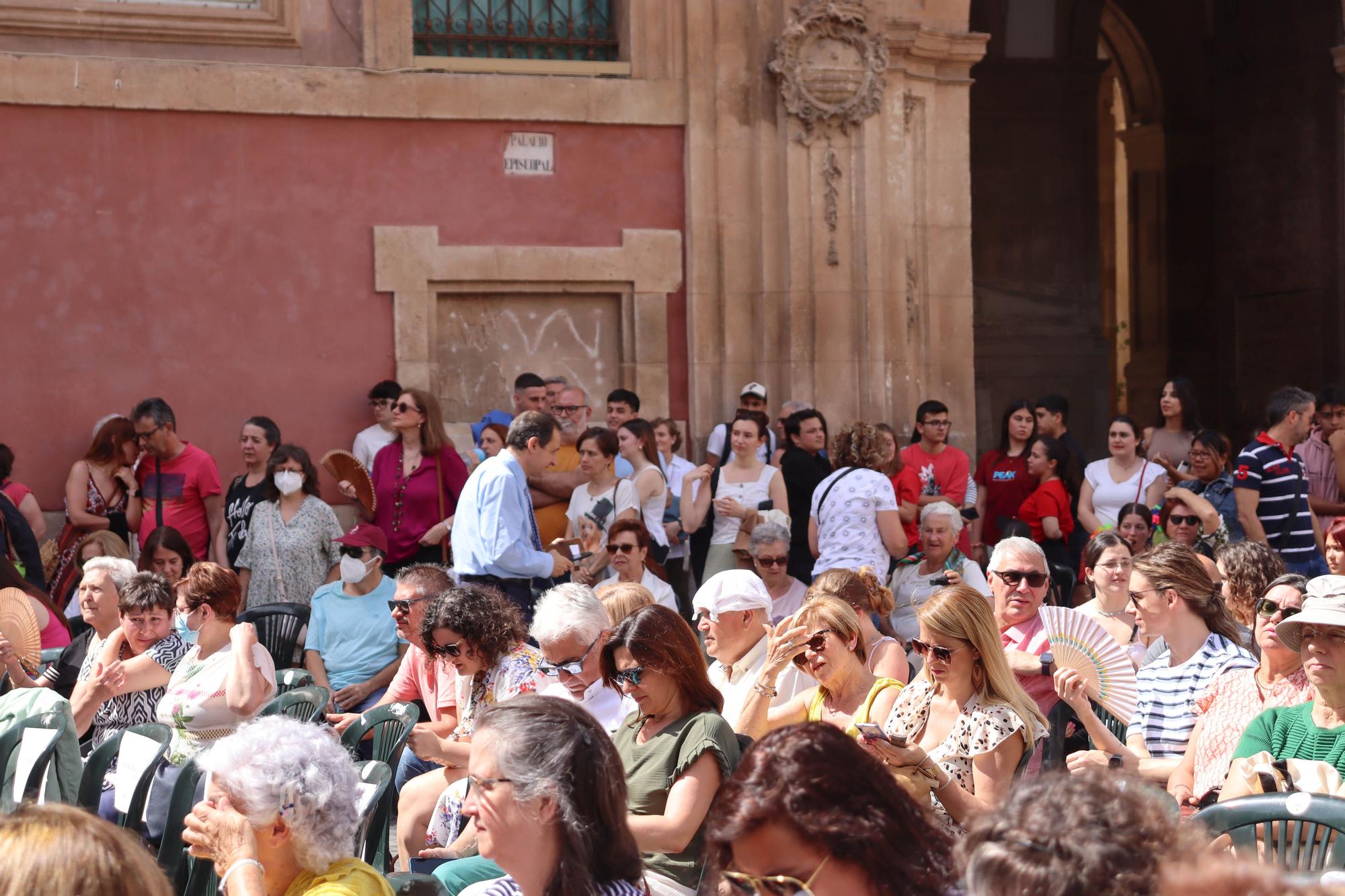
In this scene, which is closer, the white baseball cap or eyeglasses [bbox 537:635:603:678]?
eyeglasses [bbox 537:635:603:678]

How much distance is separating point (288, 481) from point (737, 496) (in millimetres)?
2452

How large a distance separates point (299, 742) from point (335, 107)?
787 cm

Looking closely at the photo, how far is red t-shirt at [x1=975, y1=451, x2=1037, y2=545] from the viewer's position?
10133mm

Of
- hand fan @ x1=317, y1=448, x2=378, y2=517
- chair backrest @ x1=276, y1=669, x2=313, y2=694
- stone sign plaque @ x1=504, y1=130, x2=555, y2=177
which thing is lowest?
chair backrest @ x1=276, y1=669, x2=313, y2=694

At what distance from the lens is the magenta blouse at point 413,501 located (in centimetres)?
944

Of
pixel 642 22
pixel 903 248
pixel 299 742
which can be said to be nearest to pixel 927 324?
pixel 903 248

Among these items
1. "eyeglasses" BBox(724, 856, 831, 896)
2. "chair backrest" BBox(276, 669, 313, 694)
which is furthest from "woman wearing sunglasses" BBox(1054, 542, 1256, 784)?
"chair backrest" BBox(276, 669, 313, 694)

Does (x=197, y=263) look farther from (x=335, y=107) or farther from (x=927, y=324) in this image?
(x=927, y=324)

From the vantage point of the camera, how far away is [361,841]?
446cm

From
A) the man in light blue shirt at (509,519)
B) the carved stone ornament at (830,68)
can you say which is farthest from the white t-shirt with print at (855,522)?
the carved stone ornament at (830,68)

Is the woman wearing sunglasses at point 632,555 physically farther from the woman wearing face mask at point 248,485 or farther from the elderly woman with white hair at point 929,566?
the woman wearing face mask at point 248,485

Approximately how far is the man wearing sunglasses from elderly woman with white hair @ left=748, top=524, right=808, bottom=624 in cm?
170

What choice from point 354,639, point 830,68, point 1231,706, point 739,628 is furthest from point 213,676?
point 830,68

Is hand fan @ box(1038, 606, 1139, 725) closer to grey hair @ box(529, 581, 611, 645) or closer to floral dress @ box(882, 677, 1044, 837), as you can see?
floral dress @ box(882, 677, 1044, 837)
